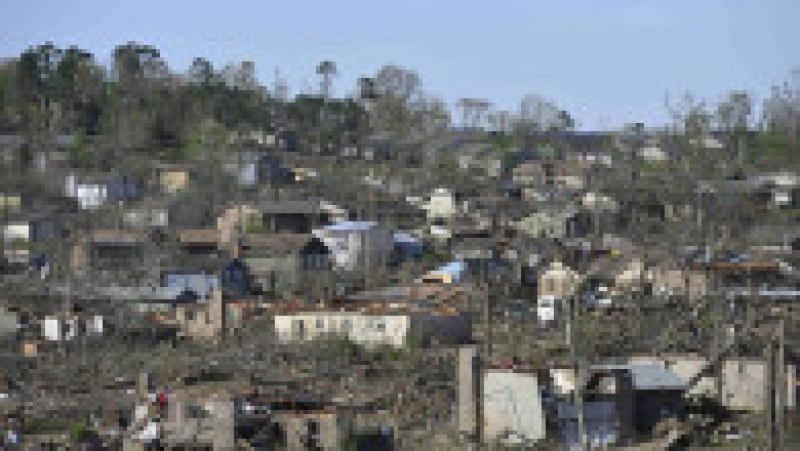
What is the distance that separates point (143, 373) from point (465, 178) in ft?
61.9

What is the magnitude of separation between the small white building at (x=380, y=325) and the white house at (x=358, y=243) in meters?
6.70

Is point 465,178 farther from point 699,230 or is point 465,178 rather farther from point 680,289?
point 680,289

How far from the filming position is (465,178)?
115 feet

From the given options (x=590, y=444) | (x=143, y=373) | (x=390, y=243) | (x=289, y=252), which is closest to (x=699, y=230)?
(x=390, y=243)

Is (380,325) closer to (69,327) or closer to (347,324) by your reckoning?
(347,324)

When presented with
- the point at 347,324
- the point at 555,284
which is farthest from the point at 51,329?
the point at 555,284

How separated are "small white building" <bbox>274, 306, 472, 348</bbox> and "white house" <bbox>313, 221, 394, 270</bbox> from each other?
6.70 metres

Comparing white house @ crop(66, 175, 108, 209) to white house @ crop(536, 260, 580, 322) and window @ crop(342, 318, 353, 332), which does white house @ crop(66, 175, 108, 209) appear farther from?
window @ crop(342, 318, 353, 332)

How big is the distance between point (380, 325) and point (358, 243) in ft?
26.6

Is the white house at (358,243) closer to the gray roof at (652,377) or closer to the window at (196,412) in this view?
the gray roof at (652,377)

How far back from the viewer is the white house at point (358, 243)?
84.2 feet

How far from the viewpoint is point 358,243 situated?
2603 cm

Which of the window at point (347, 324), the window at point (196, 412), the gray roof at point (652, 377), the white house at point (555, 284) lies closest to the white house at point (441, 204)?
the white house at point (555, 284)

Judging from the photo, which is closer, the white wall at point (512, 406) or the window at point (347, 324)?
the white wall at point (512, 406)
